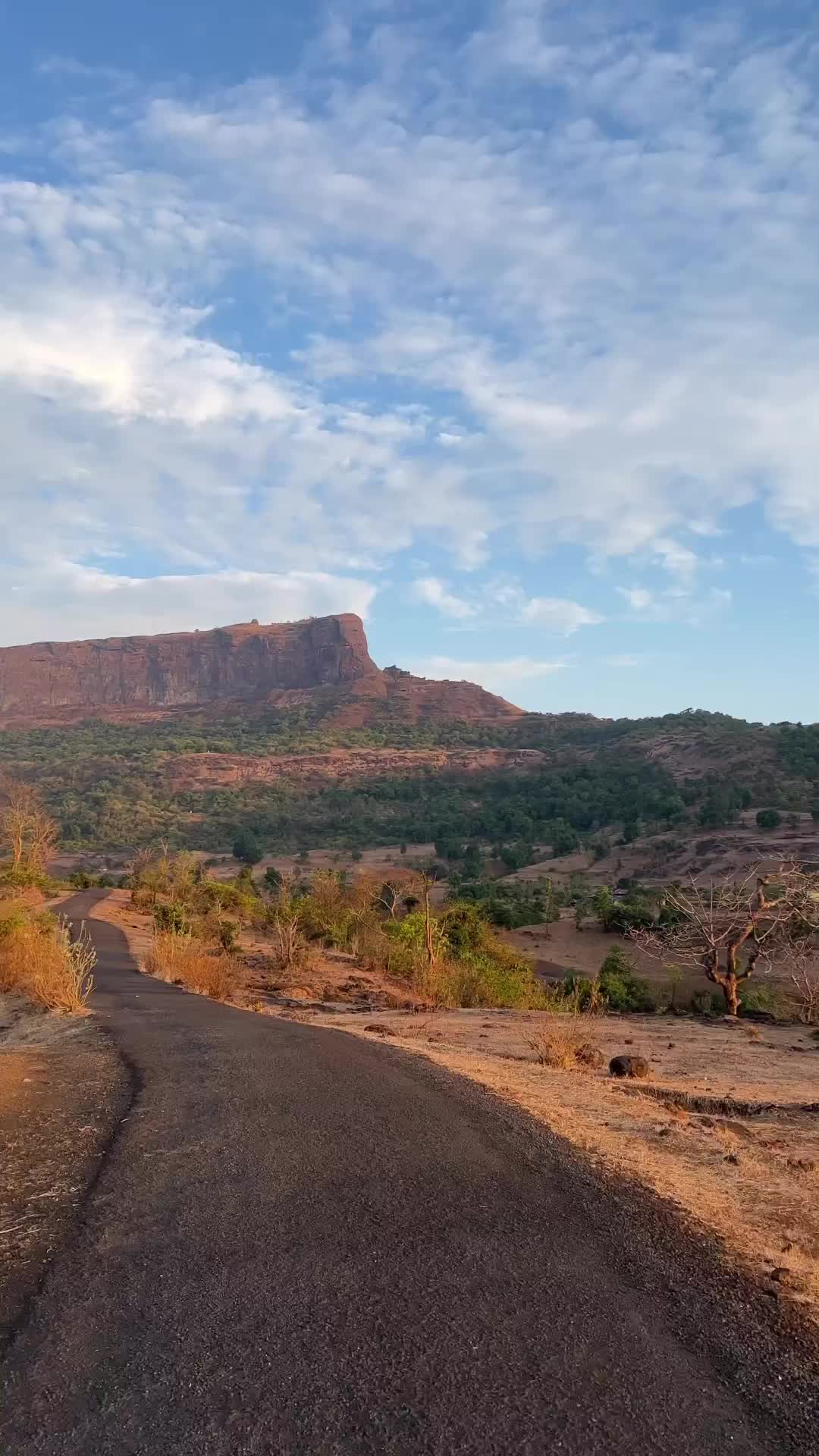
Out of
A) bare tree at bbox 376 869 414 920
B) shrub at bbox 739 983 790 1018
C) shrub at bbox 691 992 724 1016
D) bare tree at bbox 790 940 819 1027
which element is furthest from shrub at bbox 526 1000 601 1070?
bare tree at bbox 376 869 414 920

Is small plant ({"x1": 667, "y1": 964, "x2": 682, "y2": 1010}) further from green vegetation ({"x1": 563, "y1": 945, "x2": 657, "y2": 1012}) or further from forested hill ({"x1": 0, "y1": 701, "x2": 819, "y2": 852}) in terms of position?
forested hill ({"x1": 0, "y1": 701, "x2": 819, "y2": 852})

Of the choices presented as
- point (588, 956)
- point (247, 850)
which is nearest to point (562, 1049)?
point (588, 956)

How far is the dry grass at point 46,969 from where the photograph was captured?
14.3 metres

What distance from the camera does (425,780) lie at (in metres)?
86.1

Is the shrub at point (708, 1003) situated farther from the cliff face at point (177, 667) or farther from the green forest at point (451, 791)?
the cliff face at point (177, 667)

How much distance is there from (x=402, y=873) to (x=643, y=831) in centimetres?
2195

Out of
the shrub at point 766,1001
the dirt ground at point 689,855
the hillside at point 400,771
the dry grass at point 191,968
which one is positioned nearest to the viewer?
the dry grass at point 191,968

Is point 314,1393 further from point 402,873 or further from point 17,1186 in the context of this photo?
point 402,873

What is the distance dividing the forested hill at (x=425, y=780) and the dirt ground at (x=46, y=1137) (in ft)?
172

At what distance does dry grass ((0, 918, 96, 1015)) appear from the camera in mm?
14297

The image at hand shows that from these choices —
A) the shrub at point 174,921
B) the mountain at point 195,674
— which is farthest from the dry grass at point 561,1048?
the mountain at point 195,674

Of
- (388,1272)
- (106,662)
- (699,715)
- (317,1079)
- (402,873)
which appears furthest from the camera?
(106,662)

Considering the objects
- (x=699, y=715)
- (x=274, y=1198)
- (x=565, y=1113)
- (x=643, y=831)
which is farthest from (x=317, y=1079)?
(x=699, y=715)

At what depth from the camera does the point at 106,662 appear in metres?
157
